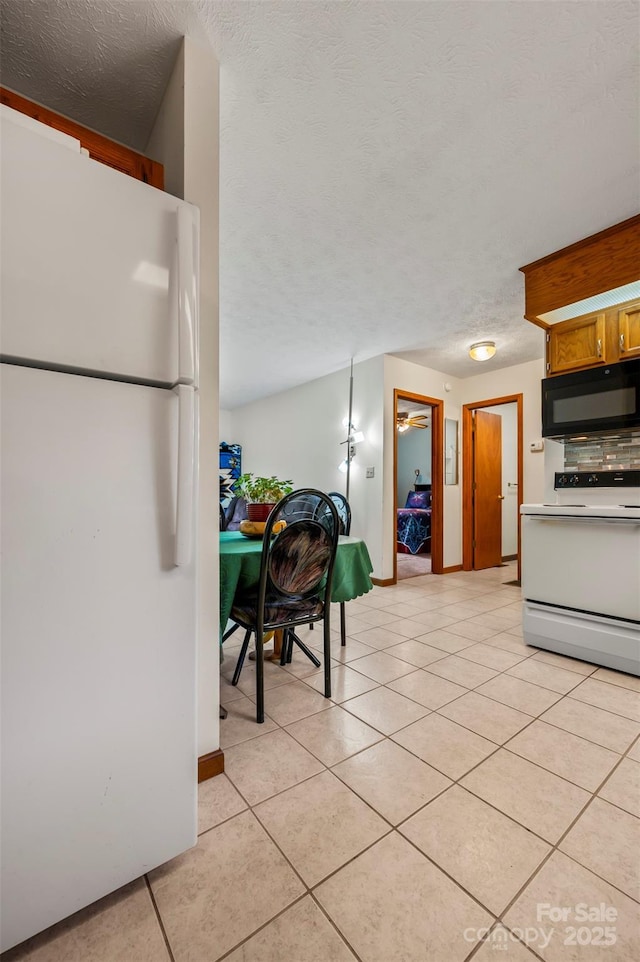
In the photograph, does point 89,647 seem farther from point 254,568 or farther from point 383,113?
point 383,113

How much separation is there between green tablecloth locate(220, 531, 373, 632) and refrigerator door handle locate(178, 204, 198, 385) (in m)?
1.01

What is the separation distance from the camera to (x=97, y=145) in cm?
143

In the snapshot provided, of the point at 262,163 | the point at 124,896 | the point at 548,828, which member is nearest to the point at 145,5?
the point at 262,163

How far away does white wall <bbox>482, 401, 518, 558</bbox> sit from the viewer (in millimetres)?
5922

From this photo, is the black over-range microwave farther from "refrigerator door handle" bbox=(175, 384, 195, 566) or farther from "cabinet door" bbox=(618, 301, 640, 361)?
"refrigerator door handle" bbox=(175, 384, 195, 566)

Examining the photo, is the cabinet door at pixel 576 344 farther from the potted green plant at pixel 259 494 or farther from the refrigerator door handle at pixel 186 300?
the refrigerator door handle at pixel 186 300

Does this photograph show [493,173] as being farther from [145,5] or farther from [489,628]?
[489,628]

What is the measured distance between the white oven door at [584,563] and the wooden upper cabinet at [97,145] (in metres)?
2.74

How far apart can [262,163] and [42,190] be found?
1350 millimetres

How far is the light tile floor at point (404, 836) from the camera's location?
93cm

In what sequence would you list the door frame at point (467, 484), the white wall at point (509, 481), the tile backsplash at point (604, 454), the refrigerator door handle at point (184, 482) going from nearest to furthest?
the refrigerator door handle at point (184, 482), the tile backsplash at point (604, 454), the door frame at point (467, 484), the white wall at point (509, 481)

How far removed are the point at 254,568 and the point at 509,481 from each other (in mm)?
5225

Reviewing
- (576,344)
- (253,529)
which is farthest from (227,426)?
(576,344)

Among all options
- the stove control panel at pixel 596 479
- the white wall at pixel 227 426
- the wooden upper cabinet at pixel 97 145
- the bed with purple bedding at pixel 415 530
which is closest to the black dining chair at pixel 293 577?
the wooden upper cabinet at pixel 97 145
